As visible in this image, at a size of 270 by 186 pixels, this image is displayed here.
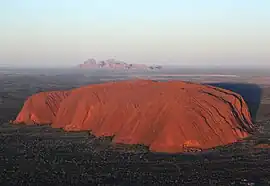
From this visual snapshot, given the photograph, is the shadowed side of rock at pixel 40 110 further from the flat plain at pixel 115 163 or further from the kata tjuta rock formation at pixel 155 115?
the flat plain at pixel 115 163

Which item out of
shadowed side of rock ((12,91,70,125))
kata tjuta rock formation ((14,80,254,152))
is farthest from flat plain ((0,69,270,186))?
shadowed side of rock ((12,91,70,125))

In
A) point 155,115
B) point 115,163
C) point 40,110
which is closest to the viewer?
point 115,163

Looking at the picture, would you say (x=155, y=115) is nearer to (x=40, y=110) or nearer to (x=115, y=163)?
(x=115, y=163)

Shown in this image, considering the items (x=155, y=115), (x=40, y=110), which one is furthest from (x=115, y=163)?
(x=40, y=110)

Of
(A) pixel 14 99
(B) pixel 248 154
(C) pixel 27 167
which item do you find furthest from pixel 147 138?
(A) pixel 14 99

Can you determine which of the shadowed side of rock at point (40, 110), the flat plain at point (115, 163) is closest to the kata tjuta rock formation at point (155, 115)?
the shadowed side of rock at point (40, 110)

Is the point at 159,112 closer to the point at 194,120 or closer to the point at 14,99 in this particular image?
the point at 194,120

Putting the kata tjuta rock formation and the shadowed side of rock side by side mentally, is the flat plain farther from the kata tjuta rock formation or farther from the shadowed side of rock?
the shadowed side of rock

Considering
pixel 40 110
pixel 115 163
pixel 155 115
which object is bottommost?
pixel 115 163
